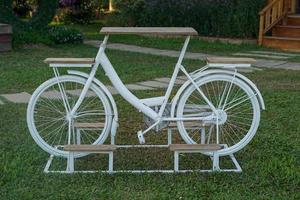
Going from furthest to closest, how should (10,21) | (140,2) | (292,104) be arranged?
(140,2)
(10,21)
(292,104)

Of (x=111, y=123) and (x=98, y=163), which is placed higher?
(x=111, y=123)

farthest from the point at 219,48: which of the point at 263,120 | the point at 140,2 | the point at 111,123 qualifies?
the point at 111,123

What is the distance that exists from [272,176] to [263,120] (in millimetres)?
1593

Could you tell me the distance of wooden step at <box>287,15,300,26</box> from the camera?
12273 mm

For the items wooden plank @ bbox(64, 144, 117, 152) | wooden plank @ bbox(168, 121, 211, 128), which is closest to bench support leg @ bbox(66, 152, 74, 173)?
wooden plank @ bbox(64, 144, 117, 152)

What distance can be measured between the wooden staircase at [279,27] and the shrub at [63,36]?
3992 mm

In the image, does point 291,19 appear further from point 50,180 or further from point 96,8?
point 50,180

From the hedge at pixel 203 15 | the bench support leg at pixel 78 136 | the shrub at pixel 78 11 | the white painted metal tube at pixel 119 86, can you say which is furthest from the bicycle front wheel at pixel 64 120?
the shrub at pixel 78 11

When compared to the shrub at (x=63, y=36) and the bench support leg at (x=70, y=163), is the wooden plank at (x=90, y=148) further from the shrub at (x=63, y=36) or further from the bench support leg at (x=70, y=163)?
the shrub at (x=63, y=36)

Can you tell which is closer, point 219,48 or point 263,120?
point 263,120

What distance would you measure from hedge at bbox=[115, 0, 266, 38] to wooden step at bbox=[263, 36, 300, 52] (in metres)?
1.01

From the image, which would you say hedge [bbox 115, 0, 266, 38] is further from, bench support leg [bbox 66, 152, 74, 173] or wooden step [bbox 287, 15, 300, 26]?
bench support leg [bbox 66, 152, 74, 173]

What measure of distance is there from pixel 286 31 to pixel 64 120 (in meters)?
8.87

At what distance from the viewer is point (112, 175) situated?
3672 mm
